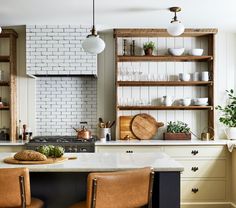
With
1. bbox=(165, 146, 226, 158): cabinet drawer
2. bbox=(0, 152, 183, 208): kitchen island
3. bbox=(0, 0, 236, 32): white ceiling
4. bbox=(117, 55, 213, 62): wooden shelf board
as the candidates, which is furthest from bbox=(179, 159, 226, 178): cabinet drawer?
bbox=(0, 0, 236, 32): white ceiling

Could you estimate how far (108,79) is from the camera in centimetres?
611

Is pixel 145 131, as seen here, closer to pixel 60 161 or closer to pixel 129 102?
pixel 129 102

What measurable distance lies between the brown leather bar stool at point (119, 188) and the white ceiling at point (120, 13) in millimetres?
2475

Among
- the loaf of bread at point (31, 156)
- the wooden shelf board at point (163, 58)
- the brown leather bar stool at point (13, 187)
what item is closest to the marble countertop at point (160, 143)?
the wooden shelf board at point (163, 58)

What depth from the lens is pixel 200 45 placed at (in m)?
6.14

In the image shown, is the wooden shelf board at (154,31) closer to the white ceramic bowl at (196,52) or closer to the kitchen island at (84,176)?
the white ceramic bowl at (196,52)

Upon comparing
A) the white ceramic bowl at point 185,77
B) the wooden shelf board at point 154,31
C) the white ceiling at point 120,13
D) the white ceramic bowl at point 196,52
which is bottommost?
the white ceramic bowl at point 185,77

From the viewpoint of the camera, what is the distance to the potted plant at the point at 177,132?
19.3ft

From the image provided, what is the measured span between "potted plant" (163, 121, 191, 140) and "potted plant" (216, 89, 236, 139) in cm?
54

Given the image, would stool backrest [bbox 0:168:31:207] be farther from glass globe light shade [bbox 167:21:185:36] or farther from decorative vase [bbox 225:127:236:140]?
decorative vase [bbox 225:127:236:140]

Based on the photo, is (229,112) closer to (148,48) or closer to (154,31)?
(148,48)

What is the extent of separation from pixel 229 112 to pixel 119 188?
370 cm

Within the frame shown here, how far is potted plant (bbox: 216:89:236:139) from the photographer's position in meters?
5.88

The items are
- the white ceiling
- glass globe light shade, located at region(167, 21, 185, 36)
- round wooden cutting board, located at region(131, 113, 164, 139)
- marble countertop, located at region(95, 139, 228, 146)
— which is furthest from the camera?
round wooden cutting board, located at region(131, 113, 164, 139)
